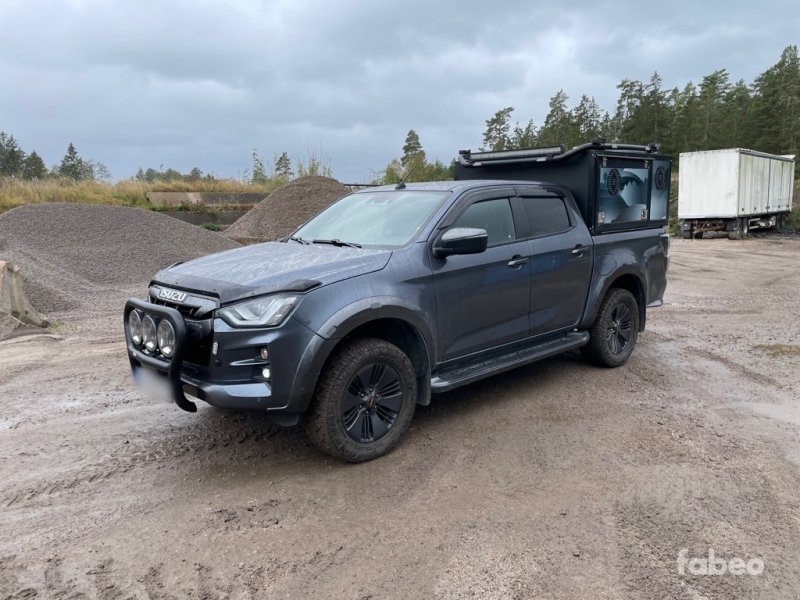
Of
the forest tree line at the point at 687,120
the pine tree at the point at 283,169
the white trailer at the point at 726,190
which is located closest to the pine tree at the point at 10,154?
the forest tree line at the point at 687,120

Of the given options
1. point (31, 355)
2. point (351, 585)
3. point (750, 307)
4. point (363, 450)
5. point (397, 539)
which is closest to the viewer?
point (351, 585)

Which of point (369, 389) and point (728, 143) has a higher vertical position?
point (728, 143)

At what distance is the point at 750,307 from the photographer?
409 inches

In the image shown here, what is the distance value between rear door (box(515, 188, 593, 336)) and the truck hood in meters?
1.67

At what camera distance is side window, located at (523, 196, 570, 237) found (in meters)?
5.56

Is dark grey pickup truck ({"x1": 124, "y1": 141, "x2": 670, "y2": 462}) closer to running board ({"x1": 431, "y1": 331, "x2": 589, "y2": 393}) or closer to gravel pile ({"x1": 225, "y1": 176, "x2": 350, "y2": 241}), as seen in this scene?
running board ({"x1": 431, "y1": 331, "x2": 589, "y2": 393})

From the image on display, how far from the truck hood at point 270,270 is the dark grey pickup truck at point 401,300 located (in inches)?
0.6

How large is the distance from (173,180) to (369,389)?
24.6 m

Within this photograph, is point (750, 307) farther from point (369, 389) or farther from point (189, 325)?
point (189, 325)

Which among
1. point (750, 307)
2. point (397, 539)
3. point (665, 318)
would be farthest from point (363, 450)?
point (750, 307)

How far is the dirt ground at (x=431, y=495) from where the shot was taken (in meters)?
2.95

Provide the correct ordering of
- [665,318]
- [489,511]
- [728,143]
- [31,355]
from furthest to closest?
[728,143]
[665,318]
[31,355]
[489,511]

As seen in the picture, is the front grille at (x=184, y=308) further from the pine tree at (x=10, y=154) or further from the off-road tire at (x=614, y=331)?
the pine tree at (x=10, y=154)

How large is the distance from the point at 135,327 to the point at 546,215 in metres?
3.71
